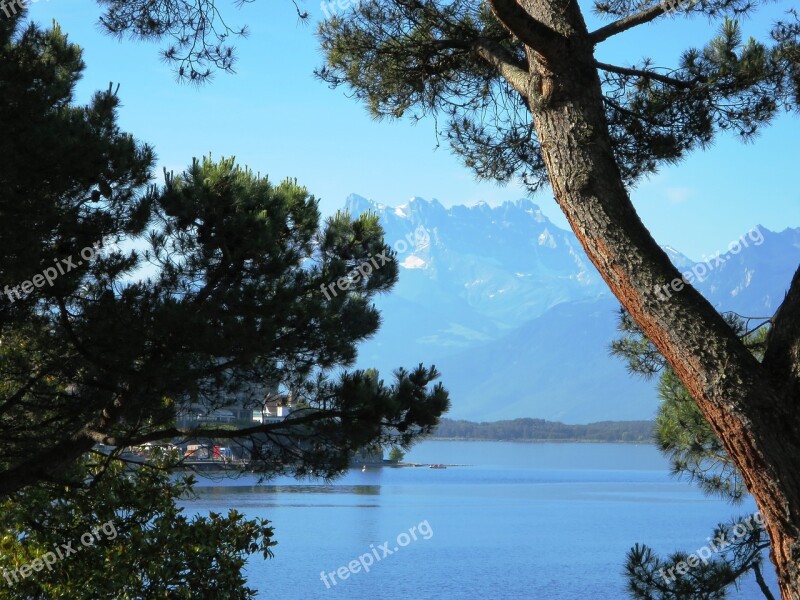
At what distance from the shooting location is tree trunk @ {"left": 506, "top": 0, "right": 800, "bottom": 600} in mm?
2289

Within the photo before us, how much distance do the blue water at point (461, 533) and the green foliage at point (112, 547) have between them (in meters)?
5.04

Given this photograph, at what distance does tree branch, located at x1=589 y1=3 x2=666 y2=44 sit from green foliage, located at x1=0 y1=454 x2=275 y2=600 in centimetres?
454

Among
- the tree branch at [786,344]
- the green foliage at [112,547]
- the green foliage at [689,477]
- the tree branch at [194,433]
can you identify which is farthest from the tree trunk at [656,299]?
the green foliage at [112,547]

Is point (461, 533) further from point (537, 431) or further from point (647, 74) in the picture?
point (537, 431)

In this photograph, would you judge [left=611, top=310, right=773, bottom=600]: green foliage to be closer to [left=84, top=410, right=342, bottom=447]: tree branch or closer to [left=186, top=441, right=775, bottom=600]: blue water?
[left=84, top=410, right=342, bottom=447]: tree branch

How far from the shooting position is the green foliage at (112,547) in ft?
20.4

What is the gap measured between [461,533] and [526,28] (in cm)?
3803

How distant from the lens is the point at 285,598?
2352 cm

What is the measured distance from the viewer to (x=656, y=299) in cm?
249

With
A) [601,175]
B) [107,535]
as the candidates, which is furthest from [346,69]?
[107,535]

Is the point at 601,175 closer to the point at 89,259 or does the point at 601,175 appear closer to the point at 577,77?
the point at 577,77

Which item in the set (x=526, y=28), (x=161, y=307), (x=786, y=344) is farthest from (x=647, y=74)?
(x=161, y=307)

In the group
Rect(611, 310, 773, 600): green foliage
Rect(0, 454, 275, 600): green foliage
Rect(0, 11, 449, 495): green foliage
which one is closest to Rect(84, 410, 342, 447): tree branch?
Rect(0, 11, 449, 495): green foliage

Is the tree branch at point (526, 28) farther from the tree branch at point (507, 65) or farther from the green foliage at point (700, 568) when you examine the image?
the green foliage at point (700, 568)
